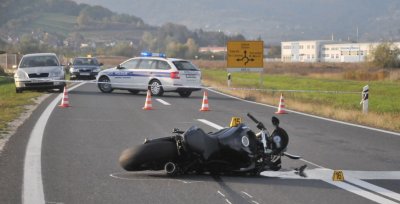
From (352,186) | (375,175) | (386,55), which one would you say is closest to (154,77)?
(375,175)

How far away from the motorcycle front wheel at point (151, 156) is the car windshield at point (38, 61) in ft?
68.6

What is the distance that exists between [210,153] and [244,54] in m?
28.8

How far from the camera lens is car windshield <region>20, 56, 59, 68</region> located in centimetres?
2881

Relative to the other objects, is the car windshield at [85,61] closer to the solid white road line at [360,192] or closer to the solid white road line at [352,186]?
the solid white road line at [352,186]

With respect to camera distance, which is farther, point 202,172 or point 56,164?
point 56,164

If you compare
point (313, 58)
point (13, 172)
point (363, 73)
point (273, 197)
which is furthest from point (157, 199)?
point (313, 58)

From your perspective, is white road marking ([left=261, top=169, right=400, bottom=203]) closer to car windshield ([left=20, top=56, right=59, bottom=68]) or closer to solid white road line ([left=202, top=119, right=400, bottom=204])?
solid white road line ([left=202, top=119, right=400, bottom=204])

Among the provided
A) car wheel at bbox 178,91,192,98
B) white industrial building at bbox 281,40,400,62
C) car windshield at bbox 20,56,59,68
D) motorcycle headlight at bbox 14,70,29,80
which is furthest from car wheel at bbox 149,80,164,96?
white industrial building at bbox 281,40,400,62

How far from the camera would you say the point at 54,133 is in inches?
527

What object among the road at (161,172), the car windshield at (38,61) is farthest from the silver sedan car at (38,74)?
the road at (161,172)

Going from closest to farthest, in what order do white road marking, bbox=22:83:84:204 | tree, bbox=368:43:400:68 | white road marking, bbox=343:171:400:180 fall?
white road marking, bbox=22:83:84:204 → white road marking, bbox=343:171:400:180 → tree, bbox=368:43:400:68

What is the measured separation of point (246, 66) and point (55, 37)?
142 metres

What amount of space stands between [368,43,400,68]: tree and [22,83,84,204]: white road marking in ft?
261

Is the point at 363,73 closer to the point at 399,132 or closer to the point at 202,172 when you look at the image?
the point at 399,132
